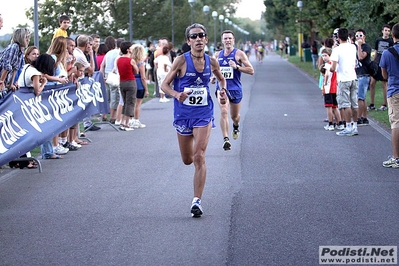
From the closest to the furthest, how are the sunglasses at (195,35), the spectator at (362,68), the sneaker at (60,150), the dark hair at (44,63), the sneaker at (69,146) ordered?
the sunglasses at (195,35)
the dark hair at (44,63)
the sneaker at (60,150)
the sneaker at (69,146)
the spectator at (362,68)

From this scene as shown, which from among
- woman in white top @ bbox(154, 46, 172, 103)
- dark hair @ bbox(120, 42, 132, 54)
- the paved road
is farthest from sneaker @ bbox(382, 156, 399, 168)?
woman in white top @ bbox(154, 46, 172, 103)

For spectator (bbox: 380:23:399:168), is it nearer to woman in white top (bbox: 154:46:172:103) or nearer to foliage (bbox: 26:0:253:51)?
woman in white top (bbox: 154:46:172:103)

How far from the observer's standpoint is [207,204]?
878cm

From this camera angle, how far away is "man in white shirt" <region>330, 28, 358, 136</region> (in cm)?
1473

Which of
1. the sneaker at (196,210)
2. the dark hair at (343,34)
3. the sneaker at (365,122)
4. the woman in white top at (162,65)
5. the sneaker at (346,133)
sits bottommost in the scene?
the sneaker at (365,122)

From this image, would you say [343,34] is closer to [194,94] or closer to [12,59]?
[12,59]

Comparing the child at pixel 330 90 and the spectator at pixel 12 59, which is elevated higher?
the spectator at pixel 12 59

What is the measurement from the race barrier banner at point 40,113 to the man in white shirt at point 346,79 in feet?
15.1

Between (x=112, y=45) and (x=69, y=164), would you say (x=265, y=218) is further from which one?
(x=112, y=45)

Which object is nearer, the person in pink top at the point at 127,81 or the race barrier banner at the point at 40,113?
the race barrier banner at the point at 40,113

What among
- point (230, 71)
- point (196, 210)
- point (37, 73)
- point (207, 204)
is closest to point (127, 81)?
point (230, 71)

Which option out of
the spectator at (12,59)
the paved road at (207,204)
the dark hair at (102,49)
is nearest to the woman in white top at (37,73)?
the spectator at (12,59)

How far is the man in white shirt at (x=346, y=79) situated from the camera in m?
14.7

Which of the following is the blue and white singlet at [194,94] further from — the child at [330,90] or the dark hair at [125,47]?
the dark hair at [125,47]
